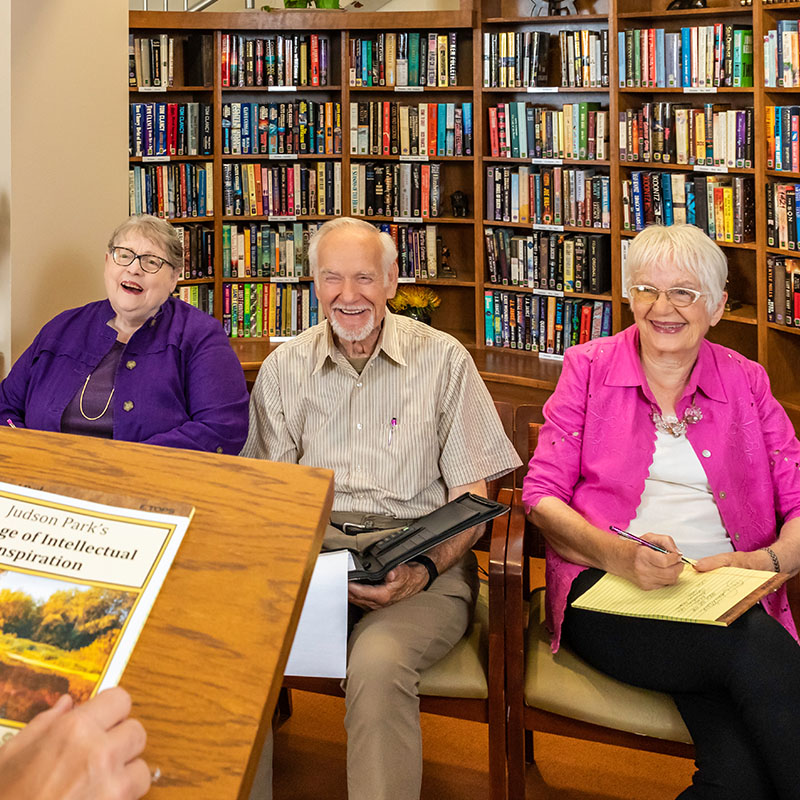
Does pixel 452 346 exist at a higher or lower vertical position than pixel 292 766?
higher

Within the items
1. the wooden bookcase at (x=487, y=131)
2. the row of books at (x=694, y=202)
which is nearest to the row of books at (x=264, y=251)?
the wooden bookcase at (x=487, y=131)

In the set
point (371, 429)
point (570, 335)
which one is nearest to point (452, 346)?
point (371, 429)

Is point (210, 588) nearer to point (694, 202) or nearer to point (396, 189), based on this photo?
point (694, 202)

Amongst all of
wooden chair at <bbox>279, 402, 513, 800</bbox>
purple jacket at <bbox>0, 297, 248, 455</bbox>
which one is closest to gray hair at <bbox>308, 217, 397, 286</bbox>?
purple jacket at <bbox>0, 297, 248, 455</bbox>

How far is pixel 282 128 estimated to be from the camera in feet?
16.9

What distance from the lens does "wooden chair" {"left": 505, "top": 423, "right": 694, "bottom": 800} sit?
1862mm

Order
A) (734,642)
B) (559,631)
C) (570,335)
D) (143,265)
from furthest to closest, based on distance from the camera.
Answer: (570,335) → (143,265) → (559,631) → (734,642)

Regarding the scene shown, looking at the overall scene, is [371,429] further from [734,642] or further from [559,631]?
[734,642]

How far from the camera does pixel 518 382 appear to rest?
14.8ft

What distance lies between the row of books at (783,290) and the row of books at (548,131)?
1039mm

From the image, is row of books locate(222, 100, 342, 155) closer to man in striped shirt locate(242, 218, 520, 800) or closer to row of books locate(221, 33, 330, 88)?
row of books locate(221, 33, 330, 88)

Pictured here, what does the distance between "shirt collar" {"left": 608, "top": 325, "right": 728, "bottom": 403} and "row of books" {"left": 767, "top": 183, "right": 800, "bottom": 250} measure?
180 cm

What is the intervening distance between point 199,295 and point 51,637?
4.61m

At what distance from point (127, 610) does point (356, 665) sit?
46.5 inches
